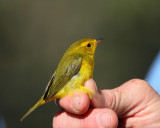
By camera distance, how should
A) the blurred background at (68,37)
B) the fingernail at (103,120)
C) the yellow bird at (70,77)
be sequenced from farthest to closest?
the blurred background at (68,37), the yellow bird at (70,77), the fingernail at (103,120)

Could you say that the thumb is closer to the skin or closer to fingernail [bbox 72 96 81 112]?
the skin

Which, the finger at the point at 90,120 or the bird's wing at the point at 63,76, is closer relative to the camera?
the finger at the point at 90,120

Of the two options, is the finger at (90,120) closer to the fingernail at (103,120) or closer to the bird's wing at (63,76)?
the fingernail at (103,120)

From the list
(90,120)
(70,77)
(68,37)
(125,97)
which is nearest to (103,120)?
(90,120)

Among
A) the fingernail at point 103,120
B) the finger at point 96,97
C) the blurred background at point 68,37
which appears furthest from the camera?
the blurred background at point 68,37

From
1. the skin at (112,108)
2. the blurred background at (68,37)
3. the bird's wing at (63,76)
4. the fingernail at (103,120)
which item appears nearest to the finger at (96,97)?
the skin at (112,108)

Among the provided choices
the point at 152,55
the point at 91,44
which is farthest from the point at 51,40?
the point at 91,44

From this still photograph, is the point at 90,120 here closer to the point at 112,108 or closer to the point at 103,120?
the point at 103,120
